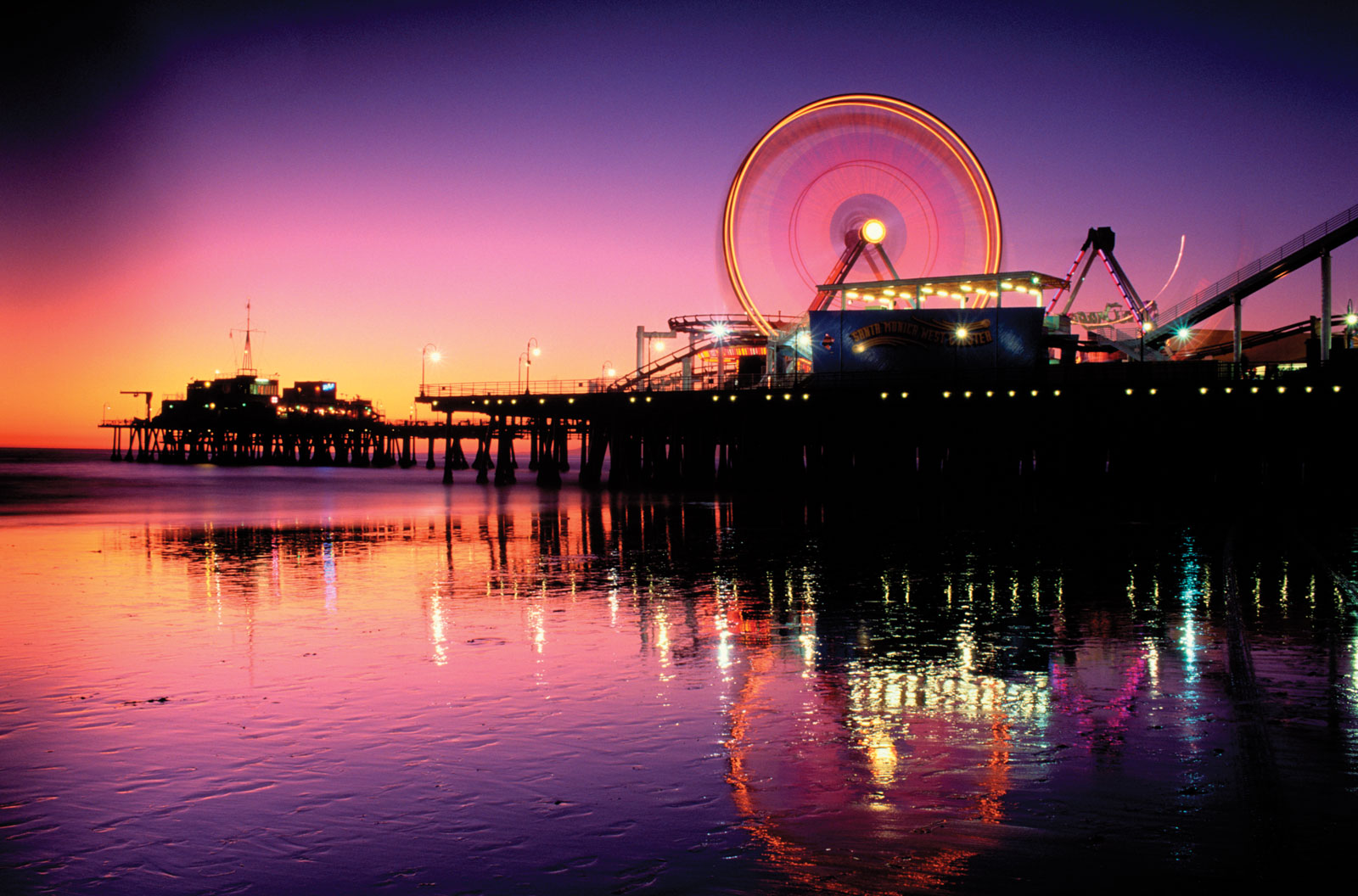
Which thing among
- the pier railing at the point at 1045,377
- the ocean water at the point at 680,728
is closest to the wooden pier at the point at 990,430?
the pier railing at the point at 1045,377

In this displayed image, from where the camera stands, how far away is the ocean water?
21.0 ft

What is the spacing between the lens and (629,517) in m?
35.0

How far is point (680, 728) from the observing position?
9266 mm

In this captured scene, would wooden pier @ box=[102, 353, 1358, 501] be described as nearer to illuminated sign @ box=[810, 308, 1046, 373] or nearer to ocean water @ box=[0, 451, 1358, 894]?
illuminated sign @ box=[810, 308, 1046, 373]

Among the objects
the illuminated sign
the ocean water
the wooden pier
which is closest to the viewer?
the ocean water

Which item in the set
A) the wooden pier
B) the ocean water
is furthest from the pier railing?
the ocean water

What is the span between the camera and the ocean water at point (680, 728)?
640 cm

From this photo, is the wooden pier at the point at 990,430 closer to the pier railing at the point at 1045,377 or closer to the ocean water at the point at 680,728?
the pier railing at the point at 1045,377

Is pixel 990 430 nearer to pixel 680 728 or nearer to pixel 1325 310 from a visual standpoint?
pixel 1325 310

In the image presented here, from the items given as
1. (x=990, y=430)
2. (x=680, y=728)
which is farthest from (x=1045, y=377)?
(x=680, y=728)

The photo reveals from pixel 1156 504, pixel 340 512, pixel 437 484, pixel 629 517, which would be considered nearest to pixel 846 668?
pixel 629 517

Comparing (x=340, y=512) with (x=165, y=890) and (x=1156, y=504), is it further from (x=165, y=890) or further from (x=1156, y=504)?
(x=165, y=890)

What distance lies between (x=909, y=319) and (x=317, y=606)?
39.9m

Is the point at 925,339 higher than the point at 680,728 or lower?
higher
